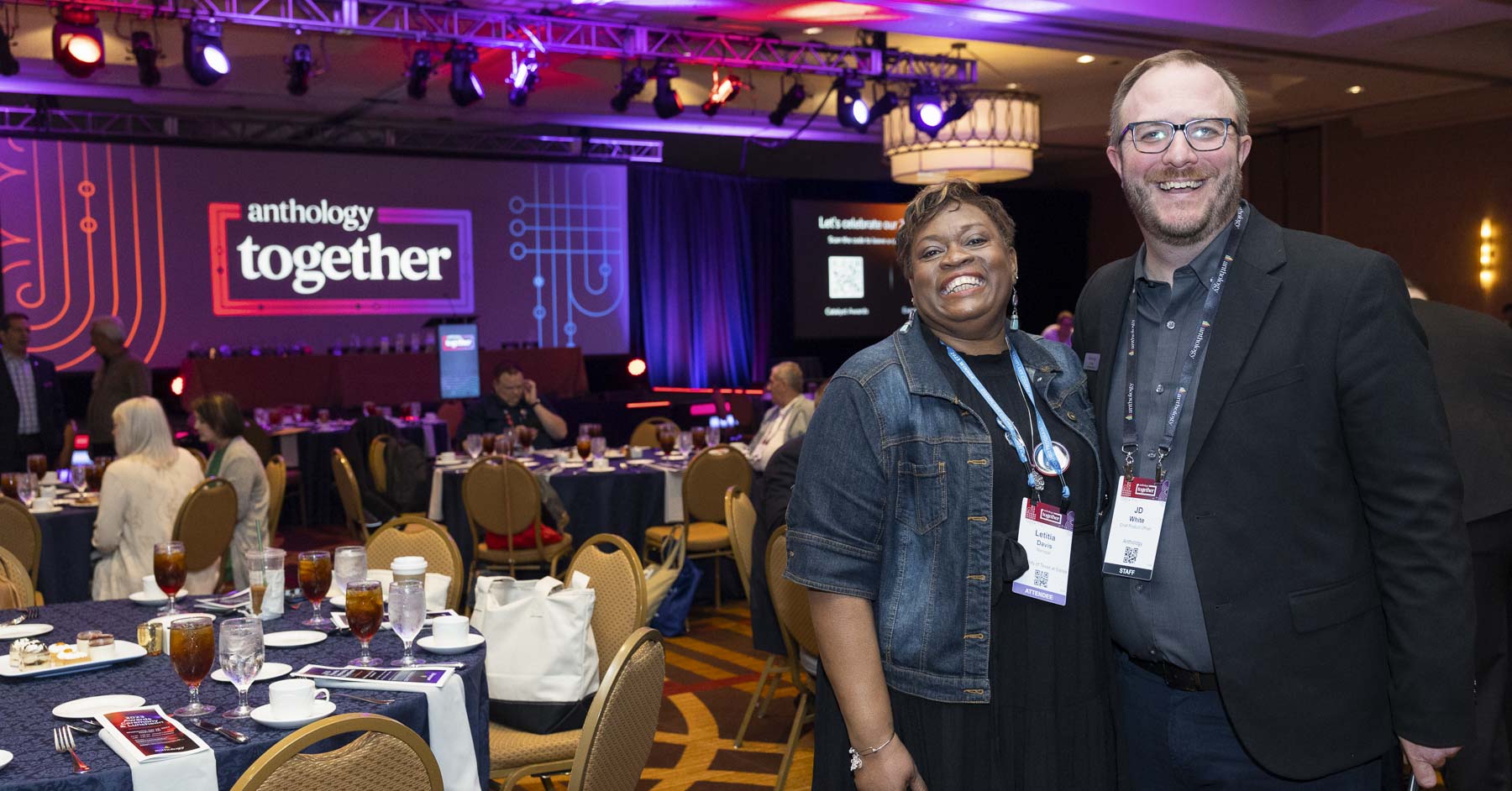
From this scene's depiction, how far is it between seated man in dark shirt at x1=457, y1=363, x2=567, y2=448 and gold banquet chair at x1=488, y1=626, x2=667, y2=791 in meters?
5.49

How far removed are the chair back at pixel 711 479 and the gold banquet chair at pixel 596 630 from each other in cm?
279

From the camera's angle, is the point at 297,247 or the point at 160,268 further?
the point at 297,247

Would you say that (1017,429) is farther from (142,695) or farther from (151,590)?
(151,590)

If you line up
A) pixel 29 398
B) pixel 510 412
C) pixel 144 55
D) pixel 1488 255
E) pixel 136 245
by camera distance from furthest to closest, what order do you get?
pixel 1488 255
pixel 136 245
pixel 144 55
pixel 29 398
pixel 510 412

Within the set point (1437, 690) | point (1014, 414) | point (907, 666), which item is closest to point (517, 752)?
point (907, 666)

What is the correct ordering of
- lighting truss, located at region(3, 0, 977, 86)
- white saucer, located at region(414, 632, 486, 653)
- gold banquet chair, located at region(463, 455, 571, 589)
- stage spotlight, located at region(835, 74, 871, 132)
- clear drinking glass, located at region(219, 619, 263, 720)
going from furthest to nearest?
stage spotlight, located at region(835, 74, 871, 132), lighting truss, located at region(3, 0, 977, 86), gold banquet chair, located at region(463, 455, 571, 589), white saucer, located at region(414, 632, 486, 653), clear drinking glass, located at region(219, 619, 263, 720)

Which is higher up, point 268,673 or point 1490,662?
point 268,673

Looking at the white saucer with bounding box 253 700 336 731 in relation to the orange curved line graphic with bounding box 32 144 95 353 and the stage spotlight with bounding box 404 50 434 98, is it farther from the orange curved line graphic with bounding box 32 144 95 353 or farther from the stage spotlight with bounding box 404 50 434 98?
the orange curved line graphic with bounding box 32 144 95 353

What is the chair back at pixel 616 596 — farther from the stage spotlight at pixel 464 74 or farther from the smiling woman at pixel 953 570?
the stage spotlight at pixel 464 74

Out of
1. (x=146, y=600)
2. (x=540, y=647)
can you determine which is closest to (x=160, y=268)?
(x=146, y=600)

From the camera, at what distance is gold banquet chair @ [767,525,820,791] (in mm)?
3725

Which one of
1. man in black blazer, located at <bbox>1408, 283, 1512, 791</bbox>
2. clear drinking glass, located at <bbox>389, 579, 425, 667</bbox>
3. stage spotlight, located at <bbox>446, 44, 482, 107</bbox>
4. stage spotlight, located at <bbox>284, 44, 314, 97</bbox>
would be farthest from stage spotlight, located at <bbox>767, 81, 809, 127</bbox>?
clear drinking glass, located at <bbox>389, 579, 425, 667</bbox>

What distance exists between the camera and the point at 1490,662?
130 inches

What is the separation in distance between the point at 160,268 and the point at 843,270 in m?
8.36
